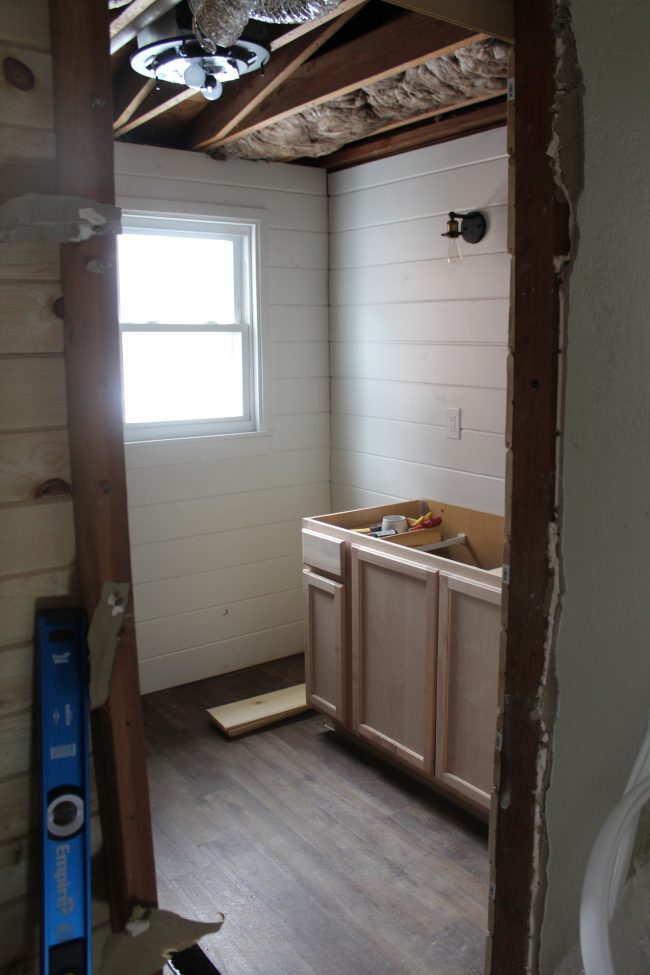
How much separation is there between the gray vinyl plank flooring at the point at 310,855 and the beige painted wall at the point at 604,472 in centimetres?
82

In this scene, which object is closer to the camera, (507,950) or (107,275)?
(107,275)

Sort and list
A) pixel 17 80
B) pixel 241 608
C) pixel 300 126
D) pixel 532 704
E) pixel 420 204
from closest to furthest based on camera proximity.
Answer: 1. pixel 17 80
2. pixel 532 704
3. pixel 300 126
4. pixel 420 204
5. pixel 241 608

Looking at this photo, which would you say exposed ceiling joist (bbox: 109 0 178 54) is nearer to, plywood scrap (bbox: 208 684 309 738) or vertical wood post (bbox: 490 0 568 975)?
vertical wood post (bbox: 490 0 568 975)

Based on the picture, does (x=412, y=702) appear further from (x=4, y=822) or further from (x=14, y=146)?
(x=14, y=146)

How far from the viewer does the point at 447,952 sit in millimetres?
2283

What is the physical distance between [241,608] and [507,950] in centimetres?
256

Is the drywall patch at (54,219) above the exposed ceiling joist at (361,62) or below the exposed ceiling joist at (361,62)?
below

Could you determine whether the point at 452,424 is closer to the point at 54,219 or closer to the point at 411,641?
the point at 411,641

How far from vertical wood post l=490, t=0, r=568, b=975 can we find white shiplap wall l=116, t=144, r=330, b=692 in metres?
2.40

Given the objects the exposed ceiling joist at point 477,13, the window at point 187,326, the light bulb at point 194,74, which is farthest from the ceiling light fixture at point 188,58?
the exposed ceiling joist at point 477,13

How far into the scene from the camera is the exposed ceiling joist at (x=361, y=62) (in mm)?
2406

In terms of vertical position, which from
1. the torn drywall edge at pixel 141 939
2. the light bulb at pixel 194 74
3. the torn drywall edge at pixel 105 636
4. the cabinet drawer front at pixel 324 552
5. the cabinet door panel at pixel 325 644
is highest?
the light bulb at pixel 194 74

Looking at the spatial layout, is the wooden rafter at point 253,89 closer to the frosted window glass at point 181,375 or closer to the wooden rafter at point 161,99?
the wooden rafter at point 161,99

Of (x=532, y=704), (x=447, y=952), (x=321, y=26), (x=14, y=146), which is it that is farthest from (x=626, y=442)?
(x=321, y=26)
